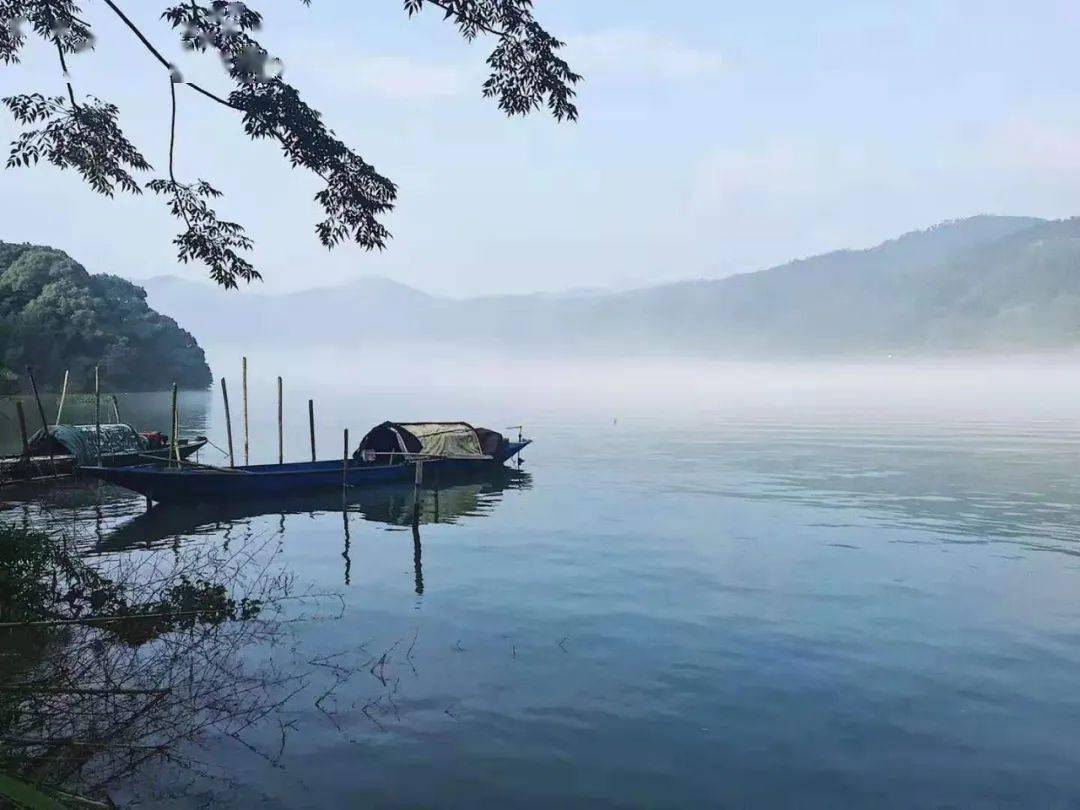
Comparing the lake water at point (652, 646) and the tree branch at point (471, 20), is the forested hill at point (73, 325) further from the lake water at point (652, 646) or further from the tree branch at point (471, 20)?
the tree branch at point (471, 20)

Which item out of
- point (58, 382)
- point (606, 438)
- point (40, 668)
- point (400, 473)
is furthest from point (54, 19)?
point (58, 382)

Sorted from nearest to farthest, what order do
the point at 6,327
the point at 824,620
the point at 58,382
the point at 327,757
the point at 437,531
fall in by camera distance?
the point at 327,757 → the point at 824,620 → the point at 437,531 → the point at 6,327 → the point at 58,382

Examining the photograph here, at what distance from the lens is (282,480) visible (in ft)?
119

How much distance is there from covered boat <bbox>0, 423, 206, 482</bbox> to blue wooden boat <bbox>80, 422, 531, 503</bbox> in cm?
190

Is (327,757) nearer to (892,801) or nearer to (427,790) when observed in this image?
(427,790)

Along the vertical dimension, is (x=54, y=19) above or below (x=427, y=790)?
above

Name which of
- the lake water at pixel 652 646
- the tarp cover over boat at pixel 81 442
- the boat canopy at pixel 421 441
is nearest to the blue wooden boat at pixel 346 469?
the boat canopy at pixel 421 441

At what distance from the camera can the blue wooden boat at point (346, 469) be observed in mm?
34031

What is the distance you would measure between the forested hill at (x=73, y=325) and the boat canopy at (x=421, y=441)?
5138 centimetres

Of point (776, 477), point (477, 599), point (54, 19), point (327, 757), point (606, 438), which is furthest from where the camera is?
point (606, 438)

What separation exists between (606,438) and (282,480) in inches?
1642

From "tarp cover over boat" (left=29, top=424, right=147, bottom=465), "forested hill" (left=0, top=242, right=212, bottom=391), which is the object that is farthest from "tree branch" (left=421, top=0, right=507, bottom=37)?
"forested hill" (left=0, top=242, right=212, bottom=391)

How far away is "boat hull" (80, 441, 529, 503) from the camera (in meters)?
33.4

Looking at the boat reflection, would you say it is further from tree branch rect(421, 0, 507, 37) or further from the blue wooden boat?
tree branch rect(421, 0, 507, 37)
